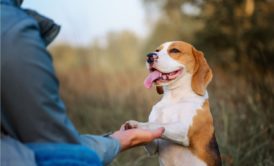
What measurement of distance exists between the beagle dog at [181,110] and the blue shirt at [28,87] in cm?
66

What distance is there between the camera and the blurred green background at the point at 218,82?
5.70 meters

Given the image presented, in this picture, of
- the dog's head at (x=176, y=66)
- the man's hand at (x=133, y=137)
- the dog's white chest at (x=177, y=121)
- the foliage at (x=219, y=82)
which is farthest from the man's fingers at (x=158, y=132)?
the foliage at (x=219, y=82)

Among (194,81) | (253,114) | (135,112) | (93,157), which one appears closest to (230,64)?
(135,112)

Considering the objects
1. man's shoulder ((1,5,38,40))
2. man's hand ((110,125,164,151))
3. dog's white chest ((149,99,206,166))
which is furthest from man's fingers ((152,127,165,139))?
man's shoulder ((1,5,38,40))

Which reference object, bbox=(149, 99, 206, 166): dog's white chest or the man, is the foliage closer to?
bbox=(149, 99, 206, 166): dog's white chest

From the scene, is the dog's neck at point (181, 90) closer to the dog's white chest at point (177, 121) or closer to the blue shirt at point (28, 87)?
the dog's white chest at point (177, 121)

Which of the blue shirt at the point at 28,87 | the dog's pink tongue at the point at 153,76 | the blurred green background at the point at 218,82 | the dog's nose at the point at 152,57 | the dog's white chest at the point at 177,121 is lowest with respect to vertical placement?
the blurred green background at the point at 218,82

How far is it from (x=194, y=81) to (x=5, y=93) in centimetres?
127

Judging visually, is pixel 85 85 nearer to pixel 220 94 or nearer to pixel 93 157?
pixel 220 94

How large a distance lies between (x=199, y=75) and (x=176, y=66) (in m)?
0.16

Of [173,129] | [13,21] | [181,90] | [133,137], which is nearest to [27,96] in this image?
[13,21]

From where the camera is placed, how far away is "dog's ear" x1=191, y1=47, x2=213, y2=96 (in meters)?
3.47

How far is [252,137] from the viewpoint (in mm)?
5586

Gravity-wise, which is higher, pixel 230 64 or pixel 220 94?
pixel 220 94
